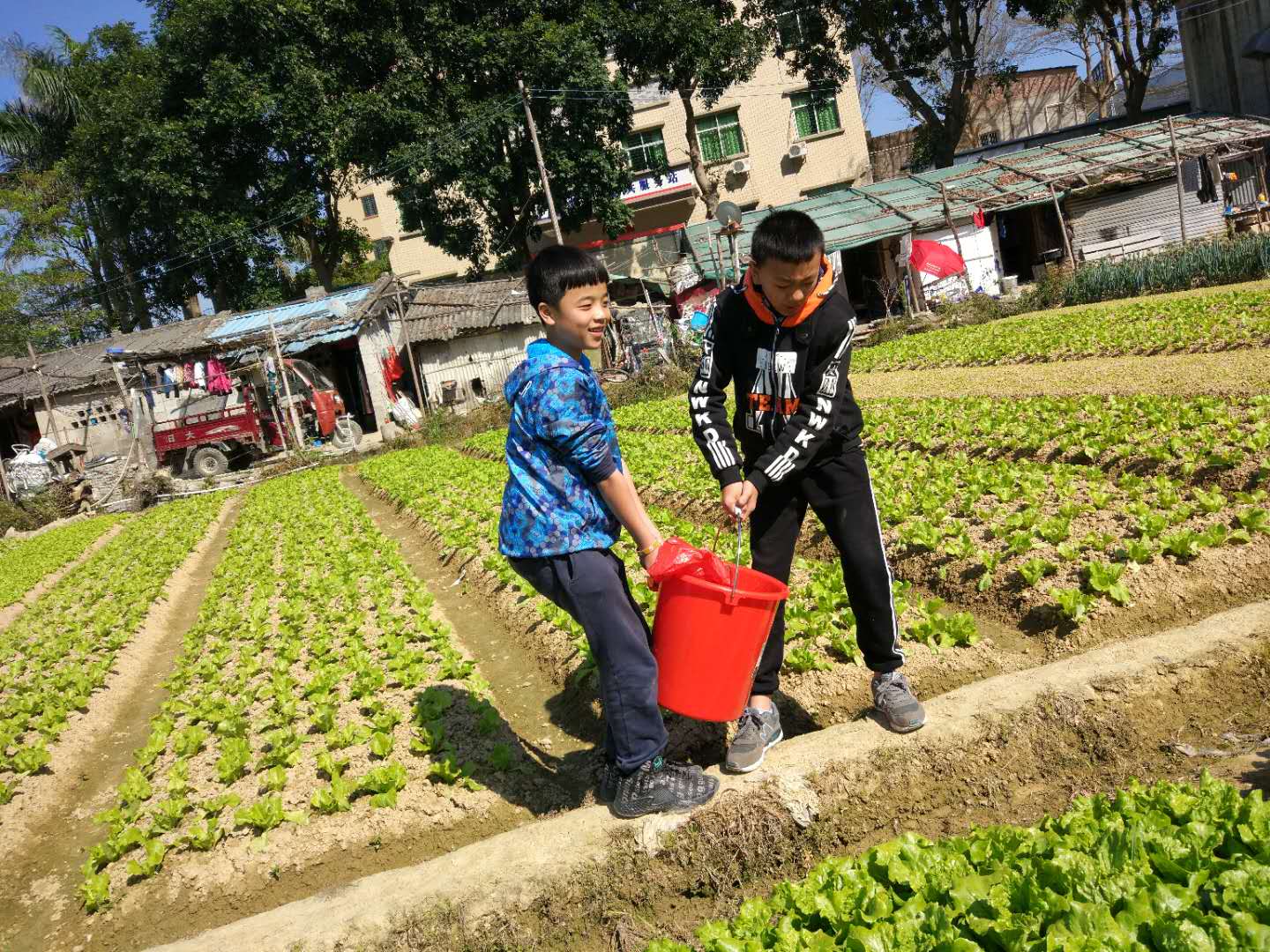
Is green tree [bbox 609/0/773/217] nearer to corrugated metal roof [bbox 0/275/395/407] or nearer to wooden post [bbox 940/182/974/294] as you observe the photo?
wooden post [bbox 940/182/974/294]

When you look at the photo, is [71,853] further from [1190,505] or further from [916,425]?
[916,425]

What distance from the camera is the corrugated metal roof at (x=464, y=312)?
25.9 meters

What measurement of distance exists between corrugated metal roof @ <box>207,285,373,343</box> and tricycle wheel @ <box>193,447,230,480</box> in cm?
452

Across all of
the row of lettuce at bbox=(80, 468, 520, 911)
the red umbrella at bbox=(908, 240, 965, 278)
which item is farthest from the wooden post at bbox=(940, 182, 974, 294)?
the row of lettuce at bbox=(80, 468, 520, 911)

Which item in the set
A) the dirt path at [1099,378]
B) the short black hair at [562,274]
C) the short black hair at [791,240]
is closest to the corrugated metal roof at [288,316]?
the dirt path at [1099,378]

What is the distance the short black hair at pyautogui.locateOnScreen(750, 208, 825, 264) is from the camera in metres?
3.07

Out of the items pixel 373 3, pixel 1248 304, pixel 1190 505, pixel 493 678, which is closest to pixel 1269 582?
pixel 1190 505

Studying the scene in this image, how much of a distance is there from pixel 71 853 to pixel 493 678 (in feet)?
7.70

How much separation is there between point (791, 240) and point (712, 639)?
1442mm

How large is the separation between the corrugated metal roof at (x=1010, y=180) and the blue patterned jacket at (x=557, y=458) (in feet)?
76.4

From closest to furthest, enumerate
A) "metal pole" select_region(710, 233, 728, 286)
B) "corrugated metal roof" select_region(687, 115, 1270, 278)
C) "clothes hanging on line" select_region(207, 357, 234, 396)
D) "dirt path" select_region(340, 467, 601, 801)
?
"dirt path" select_region(340, 467, 601, 801) < "clothes hanging on line" select_region(207, 357, 234, 396) < "metal pole" select_region(710, 233, 728, 286) < "corrugated metal roof" select_region(687, 115, 1270, 278)

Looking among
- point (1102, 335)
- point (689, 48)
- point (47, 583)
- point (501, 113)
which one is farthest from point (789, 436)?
point (689, 48)

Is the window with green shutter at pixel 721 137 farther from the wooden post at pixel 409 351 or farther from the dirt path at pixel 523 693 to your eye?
the dirt path at pixel 523 693

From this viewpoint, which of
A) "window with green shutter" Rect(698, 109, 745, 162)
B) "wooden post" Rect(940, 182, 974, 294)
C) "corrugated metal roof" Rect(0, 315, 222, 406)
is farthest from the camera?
"window with green shutter" Rect(698, 109, 745, 162)
